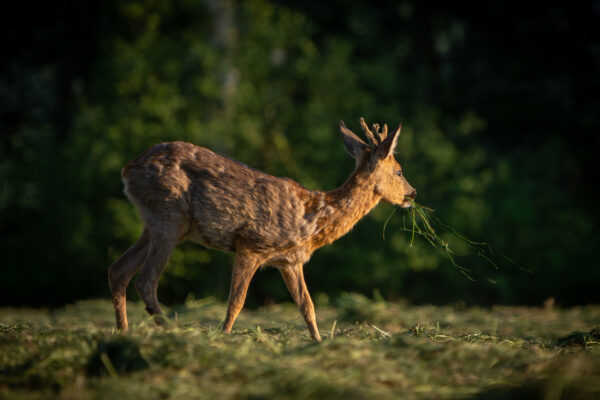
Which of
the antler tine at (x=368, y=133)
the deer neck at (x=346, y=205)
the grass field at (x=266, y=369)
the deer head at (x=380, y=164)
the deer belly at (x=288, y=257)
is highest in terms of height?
the antler tine at (x=368, y=133)

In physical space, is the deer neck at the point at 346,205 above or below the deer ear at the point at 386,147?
below

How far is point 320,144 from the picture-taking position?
12.6 metres

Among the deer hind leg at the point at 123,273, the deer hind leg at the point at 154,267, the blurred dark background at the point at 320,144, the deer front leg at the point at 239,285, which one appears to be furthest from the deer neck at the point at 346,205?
the blurred dark background at the point at 320,144

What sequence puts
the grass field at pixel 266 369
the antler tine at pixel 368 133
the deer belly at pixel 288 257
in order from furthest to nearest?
the antler tine at pixel 368 133, the deer belly at pixel 288 257, the grass field at pixel 266 369

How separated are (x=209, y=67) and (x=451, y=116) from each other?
6223 millimetres

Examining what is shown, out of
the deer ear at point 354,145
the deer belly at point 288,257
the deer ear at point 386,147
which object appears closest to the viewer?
the deer belly at point 288,257

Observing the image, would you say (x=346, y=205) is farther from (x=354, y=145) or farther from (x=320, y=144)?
(x=320, y=144)

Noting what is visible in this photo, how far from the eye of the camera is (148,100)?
1199cm

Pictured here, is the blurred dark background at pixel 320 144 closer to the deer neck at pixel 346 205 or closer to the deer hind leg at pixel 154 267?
the deer neck at pixel 346 205

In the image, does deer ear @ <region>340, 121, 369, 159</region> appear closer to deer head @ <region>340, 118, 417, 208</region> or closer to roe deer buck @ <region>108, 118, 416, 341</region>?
deer head @ <region>340, 118, 417, 208</region>

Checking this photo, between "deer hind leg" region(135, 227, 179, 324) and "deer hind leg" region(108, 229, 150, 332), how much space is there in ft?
0.53

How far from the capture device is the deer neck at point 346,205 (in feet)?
18.7

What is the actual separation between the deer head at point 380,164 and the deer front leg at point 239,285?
140 cm

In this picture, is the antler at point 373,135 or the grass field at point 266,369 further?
the antler at point 373,135
